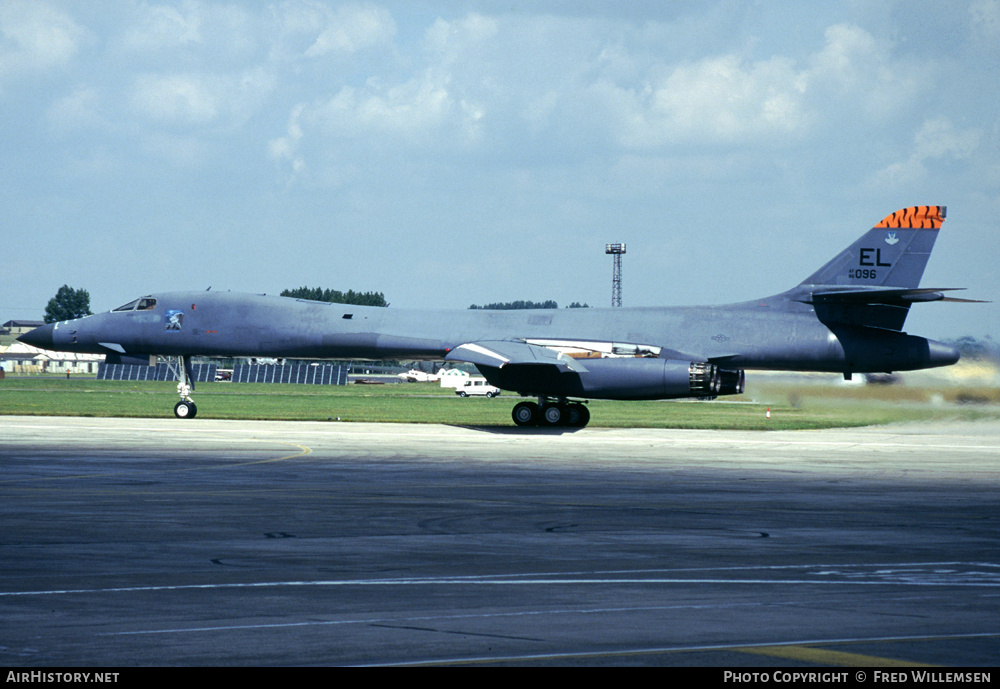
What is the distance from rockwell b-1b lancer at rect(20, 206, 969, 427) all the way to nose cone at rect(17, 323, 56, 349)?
1415 mm

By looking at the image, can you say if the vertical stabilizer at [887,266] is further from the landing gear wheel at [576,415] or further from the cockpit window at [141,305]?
the cockpit window at [141,305]

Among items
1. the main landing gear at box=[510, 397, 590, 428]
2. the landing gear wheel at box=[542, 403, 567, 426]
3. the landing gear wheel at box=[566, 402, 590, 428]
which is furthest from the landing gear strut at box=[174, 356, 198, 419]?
the landing gear wheel at box=[566, 402, 590, 428]

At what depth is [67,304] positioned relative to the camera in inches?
7672

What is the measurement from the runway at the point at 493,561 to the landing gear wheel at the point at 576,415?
11.3 metres

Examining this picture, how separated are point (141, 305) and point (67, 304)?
6755 inches

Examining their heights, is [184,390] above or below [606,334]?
below

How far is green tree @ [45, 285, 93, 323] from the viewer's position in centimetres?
18850

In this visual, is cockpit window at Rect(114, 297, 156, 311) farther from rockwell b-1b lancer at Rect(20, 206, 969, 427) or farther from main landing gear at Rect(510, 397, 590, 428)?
main landing gear at Rect(510, 397, 590, 428)

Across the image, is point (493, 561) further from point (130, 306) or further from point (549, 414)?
point (130, 306)

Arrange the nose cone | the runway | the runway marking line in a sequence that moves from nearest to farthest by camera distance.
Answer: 1. the runway marking line
2. the runway
3. the nose cone

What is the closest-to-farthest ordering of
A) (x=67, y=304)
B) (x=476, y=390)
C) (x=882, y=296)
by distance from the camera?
(x=882, y=296) < (x=476, y=390) < (x=67, y=304)

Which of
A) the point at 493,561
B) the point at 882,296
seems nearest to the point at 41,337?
the point at 882,296

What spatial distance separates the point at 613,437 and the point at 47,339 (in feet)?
66.3

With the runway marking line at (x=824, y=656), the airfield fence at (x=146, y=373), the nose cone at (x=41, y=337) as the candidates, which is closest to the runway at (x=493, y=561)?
the runway marking line at (x=824, y=656)
